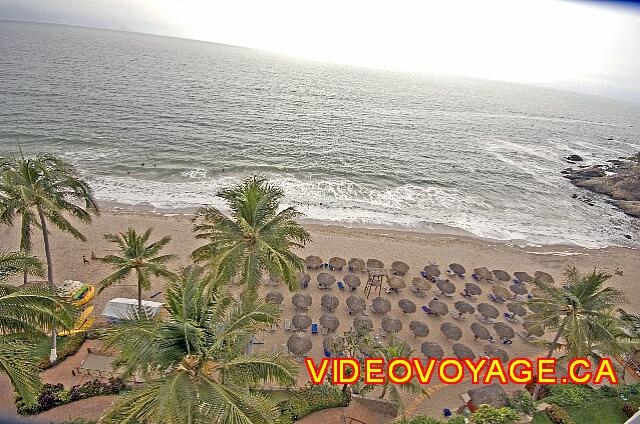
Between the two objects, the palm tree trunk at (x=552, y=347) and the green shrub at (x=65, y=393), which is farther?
the palm tree trunk at (x=552, y=347)

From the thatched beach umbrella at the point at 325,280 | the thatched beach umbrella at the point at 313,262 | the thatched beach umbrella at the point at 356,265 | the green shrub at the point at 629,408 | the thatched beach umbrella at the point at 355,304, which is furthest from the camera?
the thatched beach umbrella at the point at 356,265

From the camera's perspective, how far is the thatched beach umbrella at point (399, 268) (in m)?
28.0

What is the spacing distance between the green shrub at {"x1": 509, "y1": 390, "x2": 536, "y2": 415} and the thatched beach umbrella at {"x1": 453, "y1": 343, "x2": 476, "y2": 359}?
4.10m

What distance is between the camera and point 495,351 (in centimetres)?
2145

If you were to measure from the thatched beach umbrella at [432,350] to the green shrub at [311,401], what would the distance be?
19.8ft

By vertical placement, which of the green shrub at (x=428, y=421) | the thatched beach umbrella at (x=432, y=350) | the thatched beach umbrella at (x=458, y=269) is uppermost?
the thatched beach umbrella at (x=458, y=269)

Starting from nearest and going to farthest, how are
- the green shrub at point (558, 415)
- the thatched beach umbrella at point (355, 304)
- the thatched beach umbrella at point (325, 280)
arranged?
the green shrub at point (558, 415), the thatched beach umbrella at point (355, 304), the thatched beach umbrella at point (325, 280)

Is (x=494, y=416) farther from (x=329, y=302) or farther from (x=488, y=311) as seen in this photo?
(x=329, y=302)

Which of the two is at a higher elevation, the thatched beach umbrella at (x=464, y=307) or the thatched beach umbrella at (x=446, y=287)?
the thatched beach umbrella at (x=446, y=287)

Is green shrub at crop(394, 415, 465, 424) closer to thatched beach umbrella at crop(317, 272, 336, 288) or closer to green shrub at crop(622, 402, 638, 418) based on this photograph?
green shrub at crop(622, 402, 638, 418)

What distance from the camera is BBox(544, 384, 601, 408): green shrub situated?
54.5 ft

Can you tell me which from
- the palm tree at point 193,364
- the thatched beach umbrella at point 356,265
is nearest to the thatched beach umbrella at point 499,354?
the thatched beach umbrella at point 356,265

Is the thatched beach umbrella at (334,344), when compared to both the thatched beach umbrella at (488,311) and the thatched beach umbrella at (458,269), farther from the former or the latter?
the thatched beach umbrella at (458,269)

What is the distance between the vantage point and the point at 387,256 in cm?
3123
